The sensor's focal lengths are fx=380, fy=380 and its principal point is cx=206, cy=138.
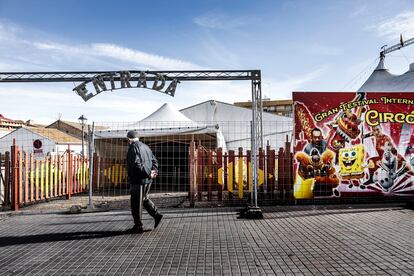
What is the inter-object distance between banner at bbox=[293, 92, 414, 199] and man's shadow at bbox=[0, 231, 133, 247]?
17.0 feet

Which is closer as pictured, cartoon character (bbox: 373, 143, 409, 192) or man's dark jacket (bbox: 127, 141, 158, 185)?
man's dark jacket (bbox: 127, 141, 158, 185)

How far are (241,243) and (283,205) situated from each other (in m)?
4.18

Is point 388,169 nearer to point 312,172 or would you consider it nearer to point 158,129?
point 312,172

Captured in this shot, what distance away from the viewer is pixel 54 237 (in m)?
6.61

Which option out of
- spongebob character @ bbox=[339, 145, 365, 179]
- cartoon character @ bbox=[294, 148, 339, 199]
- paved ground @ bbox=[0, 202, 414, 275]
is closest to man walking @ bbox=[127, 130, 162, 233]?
paved ground @ bbox=[0, 202, 414, 275]

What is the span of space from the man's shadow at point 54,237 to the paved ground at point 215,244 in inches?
0.7

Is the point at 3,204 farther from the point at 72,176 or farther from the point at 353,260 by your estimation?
the point at 353,260

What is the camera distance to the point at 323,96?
9.99 metres

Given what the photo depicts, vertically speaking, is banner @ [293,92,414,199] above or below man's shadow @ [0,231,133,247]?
above

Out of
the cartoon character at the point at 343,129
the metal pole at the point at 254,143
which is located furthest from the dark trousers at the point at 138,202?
the cartoon character at the point at 343,129

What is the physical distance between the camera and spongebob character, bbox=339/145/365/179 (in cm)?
998

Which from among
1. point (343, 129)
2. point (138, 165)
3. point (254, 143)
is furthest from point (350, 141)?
point (138, 165)

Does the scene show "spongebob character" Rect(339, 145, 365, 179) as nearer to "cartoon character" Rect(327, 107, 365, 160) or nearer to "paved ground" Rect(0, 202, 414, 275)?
"cartoon character" Rect(327, 107, 365, 160)

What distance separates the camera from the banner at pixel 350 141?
9.93 m
